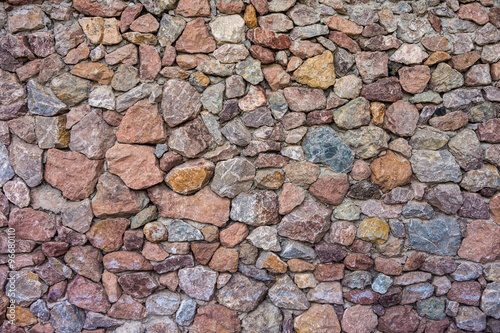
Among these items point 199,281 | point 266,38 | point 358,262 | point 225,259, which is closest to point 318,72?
point 266,38

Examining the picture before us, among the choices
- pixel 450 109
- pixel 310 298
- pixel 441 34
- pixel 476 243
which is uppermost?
pixel 441 34

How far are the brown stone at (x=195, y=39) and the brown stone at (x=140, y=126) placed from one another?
1.56 feet

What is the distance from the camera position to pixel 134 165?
7.70ft

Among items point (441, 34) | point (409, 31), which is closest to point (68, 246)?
point (409, 31)

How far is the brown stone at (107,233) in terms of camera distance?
2408mm

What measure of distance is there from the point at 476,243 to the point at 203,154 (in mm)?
1987

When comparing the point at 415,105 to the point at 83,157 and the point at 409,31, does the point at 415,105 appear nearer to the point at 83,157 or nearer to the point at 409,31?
the point at 409,31

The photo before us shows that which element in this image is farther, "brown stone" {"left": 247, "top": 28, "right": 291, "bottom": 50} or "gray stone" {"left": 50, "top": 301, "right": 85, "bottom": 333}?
"gray stone" {"left": 50, "top": 301, "right": 85, "bottom": 333}

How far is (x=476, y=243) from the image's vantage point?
7.90 feet

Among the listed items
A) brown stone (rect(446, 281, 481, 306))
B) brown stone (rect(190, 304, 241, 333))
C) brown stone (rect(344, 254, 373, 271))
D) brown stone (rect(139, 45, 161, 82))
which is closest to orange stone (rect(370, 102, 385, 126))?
brown stone (rect(344, 254, 373, 271))

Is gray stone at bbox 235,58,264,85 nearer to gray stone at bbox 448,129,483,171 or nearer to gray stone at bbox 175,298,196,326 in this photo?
gray stone at bbox 448,129,483,171

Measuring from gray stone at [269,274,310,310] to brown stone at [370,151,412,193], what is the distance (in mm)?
924

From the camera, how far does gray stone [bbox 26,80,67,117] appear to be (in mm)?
2373

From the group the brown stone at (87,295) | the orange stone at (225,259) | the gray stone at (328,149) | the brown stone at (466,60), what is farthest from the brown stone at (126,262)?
the brown stone at (466,60)
